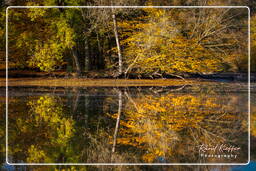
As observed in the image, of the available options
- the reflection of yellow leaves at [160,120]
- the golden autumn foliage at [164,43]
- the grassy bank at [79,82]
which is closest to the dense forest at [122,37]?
the golden autumn foliage at [164,43]

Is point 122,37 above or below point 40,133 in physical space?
above

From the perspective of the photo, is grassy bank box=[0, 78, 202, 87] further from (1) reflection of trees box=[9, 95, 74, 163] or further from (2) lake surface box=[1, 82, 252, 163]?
(1) reflection of trees box=[9, 95, 74, 163]

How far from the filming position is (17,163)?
17.2 feet

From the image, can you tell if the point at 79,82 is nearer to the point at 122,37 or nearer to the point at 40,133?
the point at 122,37

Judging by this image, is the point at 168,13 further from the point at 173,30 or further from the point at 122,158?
the point at 122,158

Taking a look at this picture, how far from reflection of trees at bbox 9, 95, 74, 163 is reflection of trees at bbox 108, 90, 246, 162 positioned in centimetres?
99

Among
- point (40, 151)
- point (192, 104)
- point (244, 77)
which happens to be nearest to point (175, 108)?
point (192, 104)

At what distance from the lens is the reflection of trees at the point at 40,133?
5.50 m

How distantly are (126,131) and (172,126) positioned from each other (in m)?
0.96

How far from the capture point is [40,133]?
647 cm

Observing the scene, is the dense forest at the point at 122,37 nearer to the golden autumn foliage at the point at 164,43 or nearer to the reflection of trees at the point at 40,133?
the golden autumn foliage at the point at 164,43

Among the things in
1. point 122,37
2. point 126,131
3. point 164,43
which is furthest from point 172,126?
point 122,37

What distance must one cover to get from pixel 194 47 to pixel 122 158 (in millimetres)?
11418

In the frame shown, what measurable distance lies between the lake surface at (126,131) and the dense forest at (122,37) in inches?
236
